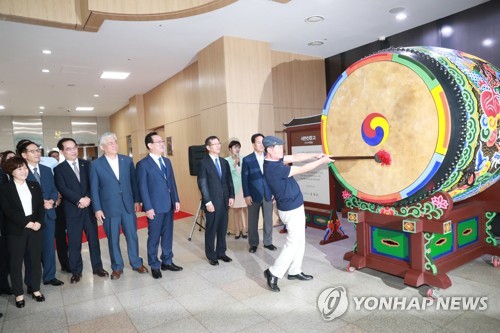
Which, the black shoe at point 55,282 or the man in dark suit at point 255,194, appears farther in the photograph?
the man in dark suit at point 255,194

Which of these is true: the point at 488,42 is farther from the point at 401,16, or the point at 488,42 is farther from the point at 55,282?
the point at 55,282

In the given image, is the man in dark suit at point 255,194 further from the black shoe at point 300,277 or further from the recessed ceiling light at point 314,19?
the recessed ceiling light at point 314,19

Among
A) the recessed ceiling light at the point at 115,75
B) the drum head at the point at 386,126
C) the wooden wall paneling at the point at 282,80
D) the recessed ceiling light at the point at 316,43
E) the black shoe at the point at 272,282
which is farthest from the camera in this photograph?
Result: the recessed ceiling light at the point at 115,75

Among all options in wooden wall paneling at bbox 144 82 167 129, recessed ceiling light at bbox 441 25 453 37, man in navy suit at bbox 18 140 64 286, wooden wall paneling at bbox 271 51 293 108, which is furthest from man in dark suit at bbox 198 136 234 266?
wooden wall paneling at bbox 144 82 167 129

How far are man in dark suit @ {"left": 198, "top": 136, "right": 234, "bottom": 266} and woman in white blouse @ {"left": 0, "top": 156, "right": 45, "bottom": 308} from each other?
1657 millimetres

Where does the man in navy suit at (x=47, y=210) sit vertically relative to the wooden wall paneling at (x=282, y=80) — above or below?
below

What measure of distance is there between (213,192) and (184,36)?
3016mm

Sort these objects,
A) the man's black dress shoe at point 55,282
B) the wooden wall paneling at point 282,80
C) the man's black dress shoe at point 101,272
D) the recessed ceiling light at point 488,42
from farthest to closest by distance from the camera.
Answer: the wooden wall paneling at point 282,80 → the recessed ceiling light at point 488,42 → the man's black dress shoe at point 101,272 → the man's black dress shoe at point 55,282

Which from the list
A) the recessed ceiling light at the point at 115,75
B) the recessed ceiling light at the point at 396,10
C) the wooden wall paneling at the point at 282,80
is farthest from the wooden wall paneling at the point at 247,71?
the recessed ceiling light at the point at 115,75

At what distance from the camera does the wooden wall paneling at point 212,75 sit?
18.9 feet

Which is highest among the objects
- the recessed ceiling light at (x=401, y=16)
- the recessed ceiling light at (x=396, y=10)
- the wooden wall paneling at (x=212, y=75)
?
the recessed ceiling light at (x=396, y=10)

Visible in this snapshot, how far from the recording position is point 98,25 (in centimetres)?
485

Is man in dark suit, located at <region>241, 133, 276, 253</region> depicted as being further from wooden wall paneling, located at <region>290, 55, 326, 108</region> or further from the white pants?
wooden wall paneling, located at <region>290, 55, 326, 108</region>

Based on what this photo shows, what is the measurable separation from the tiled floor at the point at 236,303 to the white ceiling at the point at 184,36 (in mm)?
3444
